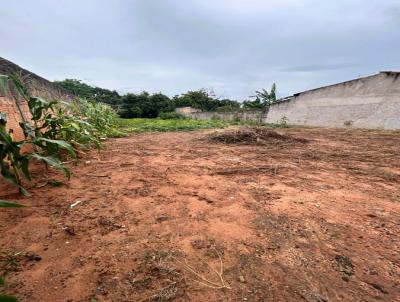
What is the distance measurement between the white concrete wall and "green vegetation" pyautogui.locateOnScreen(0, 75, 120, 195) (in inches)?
465

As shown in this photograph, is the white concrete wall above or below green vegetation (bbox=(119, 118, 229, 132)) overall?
above

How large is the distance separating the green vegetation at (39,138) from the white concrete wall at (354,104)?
38.7 ft

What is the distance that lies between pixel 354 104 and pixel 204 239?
14.3 metres

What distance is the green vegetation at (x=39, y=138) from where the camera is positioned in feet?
7.24

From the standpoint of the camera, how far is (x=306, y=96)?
55.8 ft

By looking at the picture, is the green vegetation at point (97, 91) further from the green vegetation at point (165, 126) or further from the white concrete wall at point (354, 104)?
the white concrete wall at point (354, 104)

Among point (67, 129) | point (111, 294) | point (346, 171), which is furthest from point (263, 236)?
point (67, 129)

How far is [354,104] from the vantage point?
1376cm

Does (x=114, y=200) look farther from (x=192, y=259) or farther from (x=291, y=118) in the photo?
(x=291, y=118)

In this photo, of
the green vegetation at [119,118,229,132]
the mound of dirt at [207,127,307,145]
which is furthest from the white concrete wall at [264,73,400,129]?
the mound of dirt at [207,127,307,145]

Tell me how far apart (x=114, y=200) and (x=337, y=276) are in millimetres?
1848

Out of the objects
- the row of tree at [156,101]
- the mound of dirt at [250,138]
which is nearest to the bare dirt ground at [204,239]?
the mound of dirt at [250,138]

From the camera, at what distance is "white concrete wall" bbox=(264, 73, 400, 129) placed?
12078 millimetres

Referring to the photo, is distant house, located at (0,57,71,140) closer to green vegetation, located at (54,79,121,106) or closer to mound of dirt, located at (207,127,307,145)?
mound of dirt, located at (207,127,307,145)
